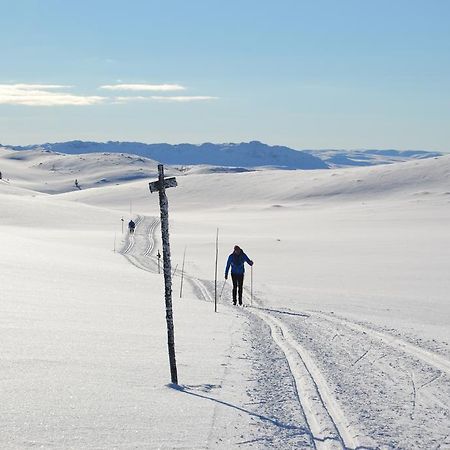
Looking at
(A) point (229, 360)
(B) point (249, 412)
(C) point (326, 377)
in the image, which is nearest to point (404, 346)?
(C) point (326, 377)

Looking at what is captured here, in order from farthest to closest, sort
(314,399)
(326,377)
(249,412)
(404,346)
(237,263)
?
(237,263) < (404,346) < (326,377) < (314,399) < (249,412)

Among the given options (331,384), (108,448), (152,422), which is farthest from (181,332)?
(108,448)

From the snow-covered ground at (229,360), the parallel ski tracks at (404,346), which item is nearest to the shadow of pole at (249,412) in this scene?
the snow-covered ground at (229,360)

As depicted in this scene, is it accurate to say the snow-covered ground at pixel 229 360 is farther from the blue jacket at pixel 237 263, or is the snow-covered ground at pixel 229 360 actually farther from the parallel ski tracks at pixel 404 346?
the blue jacket at pixel 237 263

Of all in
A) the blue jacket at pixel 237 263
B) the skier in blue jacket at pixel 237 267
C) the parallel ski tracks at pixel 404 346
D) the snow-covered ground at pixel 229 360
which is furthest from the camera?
the blue jacket at pixel 237 263

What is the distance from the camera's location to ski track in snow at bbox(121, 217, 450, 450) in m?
6.73

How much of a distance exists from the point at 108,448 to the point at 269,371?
3864 millimetres

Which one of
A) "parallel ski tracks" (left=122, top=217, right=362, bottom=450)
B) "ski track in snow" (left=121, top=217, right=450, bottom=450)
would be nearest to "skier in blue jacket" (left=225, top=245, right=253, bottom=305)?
"ski track in snow" (left=121, top=217, right=450, bottom=450)

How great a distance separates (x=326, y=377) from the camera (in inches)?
363

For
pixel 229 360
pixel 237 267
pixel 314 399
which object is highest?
pixel 314 399

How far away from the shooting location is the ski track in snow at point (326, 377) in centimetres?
673

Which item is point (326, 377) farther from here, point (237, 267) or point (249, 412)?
point (237, 267)

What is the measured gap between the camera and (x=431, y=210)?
76312 millimetres

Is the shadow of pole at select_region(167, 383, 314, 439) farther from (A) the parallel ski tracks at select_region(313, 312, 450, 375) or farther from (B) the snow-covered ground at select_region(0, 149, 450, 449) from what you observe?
(A) the parallel ski tracks at select_region(313, 312, 450, 375)
